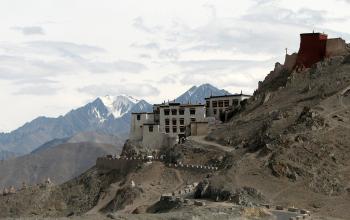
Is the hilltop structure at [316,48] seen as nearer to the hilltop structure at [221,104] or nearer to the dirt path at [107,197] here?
the hilltop structure at [221,104]

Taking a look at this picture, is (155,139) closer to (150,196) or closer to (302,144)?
(150,196)

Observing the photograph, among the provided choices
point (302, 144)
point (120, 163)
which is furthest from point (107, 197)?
point (302, 144)

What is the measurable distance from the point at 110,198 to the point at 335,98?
2969 cm

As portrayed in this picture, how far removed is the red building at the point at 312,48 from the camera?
101438 mm

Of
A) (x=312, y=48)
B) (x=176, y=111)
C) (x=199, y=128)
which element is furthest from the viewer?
(x=176, y=111)

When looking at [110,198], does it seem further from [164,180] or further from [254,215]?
[254,215]

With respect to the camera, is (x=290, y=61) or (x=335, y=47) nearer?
(x=335, y=47)

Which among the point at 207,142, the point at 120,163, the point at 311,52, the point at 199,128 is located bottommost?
the point at 120,163

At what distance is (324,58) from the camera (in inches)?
3954

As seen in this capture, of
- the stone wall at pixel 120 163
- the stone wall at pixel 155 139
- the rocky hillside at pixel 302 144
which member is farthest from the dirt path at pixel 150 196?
the stone wall at pixel 155 139

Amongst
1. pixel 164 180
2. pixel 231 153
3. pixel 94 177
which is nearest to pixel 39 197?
pixel 94 177

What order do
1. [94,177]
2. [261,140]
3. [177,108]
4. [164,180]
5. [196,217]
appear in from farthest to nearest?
[177,108] → [94,177] → [164,180] → [261,140] → [196,217]

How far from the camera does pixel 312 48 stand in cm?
10244

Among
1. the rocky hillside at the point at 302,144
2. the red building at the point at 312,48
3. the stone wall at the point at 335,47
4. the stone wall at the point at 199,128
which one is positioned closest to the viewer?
the rocky hillside at the point at 302,144
